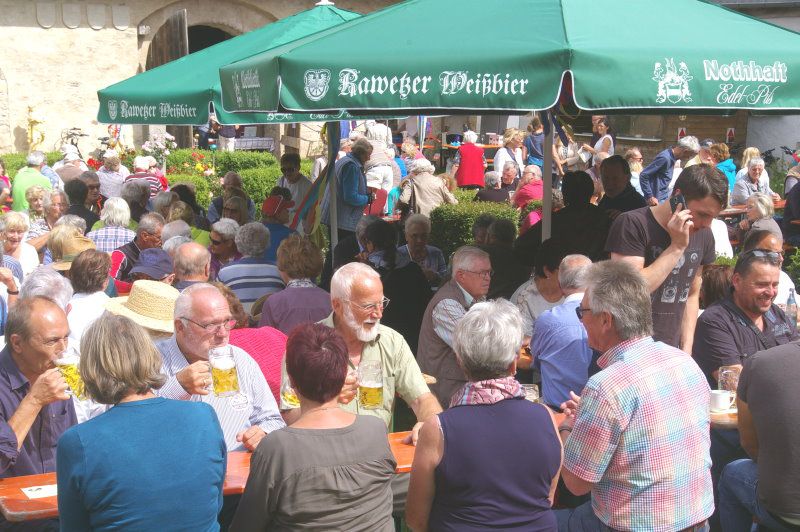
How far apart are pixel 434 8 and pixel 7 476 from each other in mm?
3345

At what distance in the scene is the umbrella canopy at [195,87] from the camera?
7105mm

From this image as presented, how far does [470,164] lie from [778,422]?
12.6 meters

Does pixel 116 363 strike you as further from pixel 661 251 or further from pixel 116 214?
pixel 116 214

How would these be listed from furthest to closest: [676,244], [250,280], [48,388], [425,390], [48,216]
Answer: [48,216], [250,280], [676,244], [425,390], [48,388]

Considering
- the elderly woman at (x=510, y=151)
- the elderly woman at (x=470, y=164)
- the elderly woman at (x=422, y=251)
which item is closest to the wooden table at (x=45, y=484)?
the elderly woman at (x=422, y=251)

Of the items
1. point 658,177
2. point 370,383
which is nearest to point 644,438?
point 370,383

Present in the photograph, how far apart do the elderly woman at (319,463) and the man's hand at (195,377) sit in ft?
2.22

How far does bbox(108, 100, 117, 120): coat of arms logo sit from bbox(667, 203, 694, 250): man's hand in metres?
5.49

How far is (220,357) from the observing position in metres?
3.83

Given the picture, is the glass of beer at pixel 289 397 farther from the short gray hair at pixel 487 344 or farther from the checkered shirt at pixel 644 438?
the checkered shirt at pixel 644 438

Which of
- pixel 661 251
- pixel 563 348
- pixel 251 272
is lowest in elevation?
pixel 563 348

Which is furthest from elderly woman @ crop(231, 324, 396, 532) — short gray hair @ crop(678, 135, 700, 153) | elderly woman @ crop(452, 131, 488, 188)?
elderly woman @ crop(452, 131, 488, 188)

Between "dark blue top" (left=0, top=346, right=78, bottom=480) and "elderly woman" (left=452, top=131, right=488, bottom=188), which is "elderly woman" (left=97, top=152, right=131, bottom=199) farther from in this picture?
"dark blue top" (left=0, top=346, right=78, bottom=480)

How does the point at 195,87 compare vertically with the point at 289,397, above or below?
above
